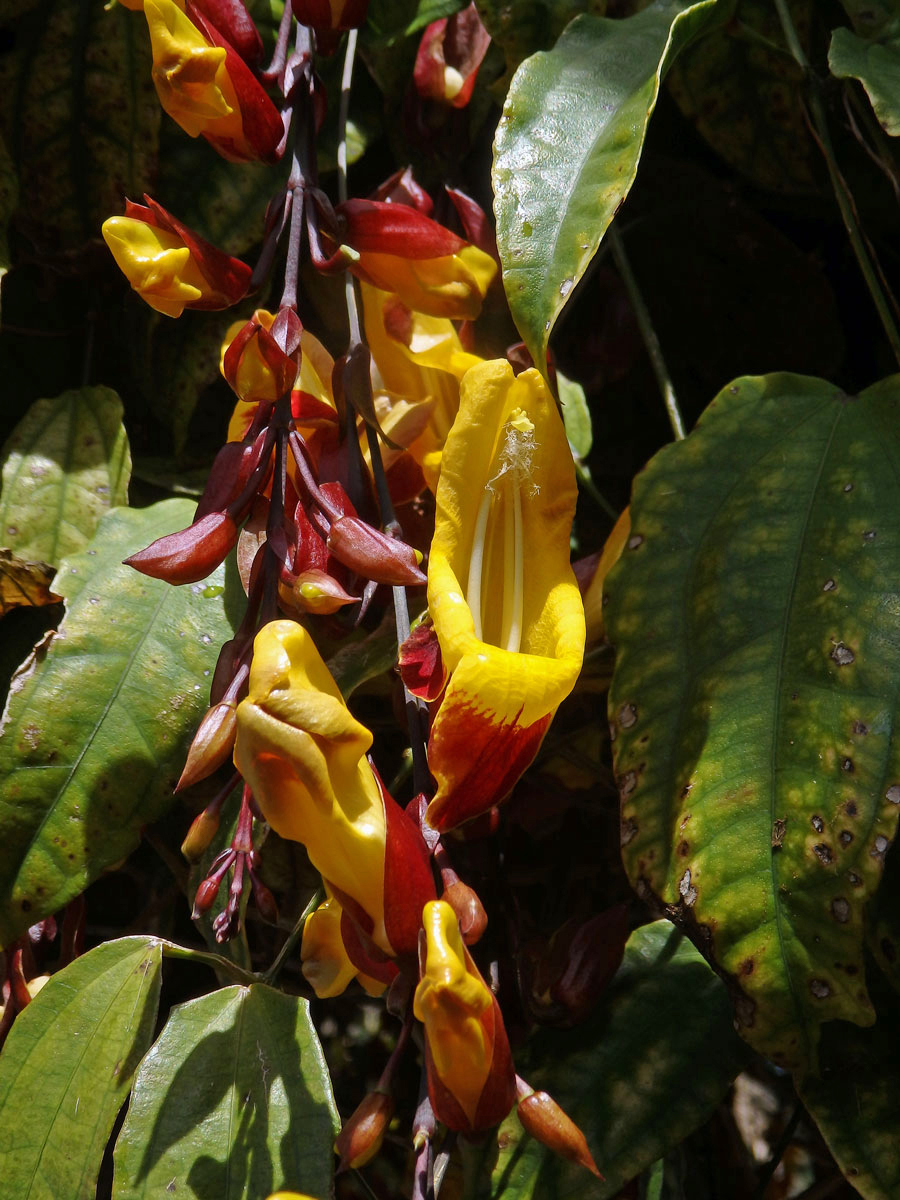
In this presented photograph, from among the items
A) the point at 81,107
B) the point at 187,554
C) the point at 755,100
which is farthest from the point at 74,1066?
the point at 755,100

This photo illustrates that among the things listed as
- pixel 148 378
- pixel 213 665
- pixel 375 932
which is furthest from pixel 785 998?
pixel 148 378

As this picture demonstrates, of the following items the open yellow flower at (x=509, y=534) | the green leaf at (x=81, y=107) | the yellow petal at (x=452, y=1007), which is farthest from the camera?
the green leaf at (x=81, y=107)

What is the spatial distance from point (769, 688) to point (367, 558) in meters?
0.25

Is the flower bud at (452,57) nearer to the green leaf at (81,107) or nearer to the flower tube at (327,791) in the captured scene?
the green leaf at (81,107)

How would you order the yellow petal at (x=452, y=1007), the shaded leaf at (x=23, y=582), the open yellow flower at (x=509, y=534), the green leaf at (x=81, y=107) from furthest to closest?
the green leaf at (x=81, y=107) → the shaded leaf at (x=23, y=582) → the open yellow flower at (x=509, y=534) → the yellow petal at (x=452, y=1007)

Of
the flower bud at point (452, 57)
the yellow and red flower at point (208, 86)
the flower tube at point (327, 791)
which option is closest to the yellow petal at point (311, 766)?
the flower tube at point (327, 791)

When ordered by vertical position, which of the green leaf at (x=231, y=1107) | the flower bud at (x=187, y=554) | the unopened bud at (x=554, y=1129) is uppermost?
the flower bud at (x=187, y=554)

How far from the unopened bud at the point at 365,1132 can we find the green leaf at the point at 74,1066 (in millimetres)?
180

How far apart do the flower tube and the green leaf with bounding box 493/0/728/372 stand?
0.72ft

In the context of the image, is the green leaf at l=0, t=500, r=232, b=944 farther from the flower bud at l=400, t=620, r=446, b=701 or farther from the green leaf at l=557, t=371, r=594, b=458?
Answer: the green leaf at l=557, t=371, r=594, b=458

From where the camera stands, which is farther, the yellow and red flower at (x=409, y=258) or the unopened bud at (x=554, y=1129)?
the yellow and red flower at (x=409, y=258)

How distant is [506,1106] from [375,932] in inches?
4.3

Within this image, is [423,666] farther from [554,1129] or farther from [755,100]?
[755,100]

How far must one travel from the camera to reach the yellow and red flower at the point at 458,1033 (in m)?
0.48
